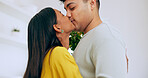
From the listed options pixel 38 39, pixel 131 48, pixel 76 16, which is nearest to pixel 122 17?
pixel 131 48

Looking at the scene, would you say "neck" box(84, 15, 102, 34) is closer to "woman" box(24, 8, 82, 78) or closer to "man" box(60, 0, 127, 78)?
"man" box(60, 0, 127, 78)

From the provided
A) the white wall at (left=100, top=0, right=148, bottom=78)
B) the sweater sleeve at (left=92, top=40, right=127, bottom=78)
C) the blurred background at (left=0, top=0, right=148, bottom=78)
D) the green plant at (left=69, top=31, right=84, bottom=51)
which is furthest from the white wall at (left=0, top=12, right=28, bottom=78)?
the sweater sleeve at (left=92, top=40, right=127, bottom=78)

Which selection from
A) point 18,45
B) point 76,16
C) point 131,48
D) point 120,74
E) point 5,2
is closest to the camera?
point 120,74

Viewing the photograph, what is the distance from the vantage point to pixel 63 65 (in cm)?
64

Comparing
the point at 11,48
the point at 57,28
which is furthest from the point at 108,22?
the point at 57,28

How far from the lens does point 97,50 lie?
60cm

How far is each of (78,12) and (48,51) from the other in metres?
0.23

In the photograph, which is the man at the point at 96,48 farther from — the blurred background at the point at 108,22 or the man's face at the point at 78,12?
the blurred background at the point at 108,22

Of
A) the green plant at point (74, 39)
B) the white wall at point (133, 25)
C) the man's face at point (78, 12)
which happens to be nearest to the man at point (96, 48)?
the man's face at point (78, 12)

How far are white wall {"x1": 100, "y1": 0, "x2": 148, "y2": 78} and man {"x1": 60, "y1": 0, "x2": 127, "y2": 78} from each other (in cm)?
180

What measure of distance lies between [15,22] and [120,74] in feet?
6.66

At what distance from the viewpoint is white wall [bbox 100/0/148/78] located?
8.02ft

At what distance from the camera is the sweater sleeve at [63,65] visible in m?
0.62

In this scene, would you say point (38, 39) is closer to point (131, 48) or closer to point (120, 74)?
point (120, 74)
